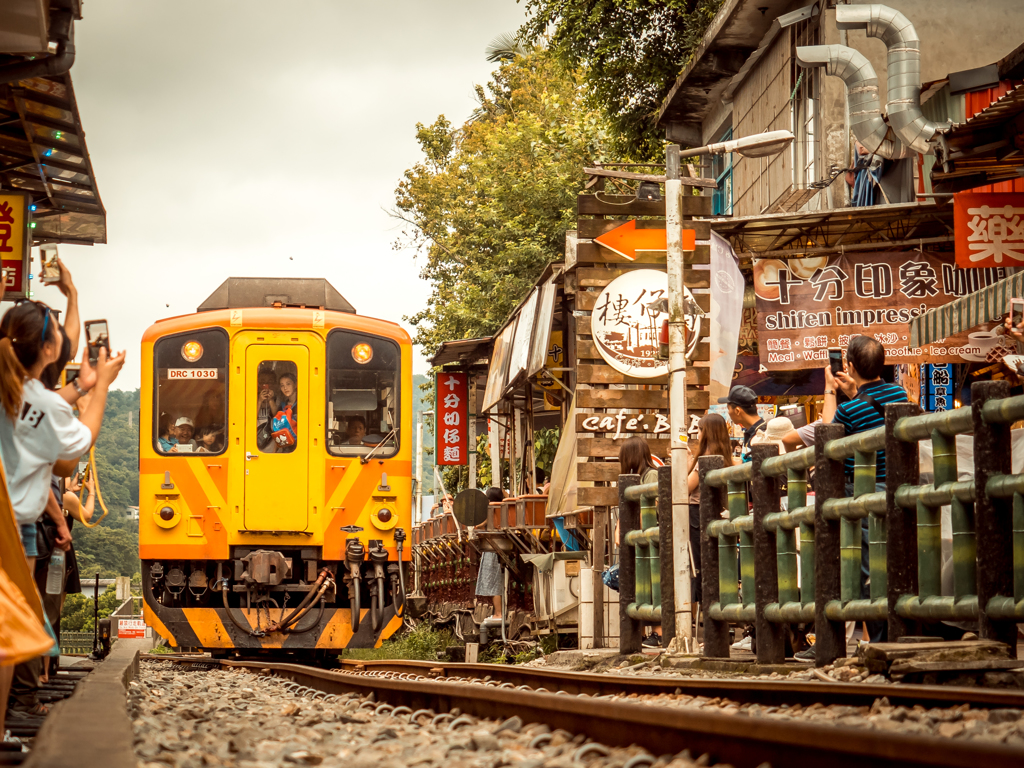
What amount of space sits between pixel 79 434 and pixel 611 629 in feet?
22.1

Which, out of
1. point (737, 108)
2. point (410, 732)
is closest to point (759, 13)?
point (737, 108)

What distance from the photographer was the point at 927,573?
533 centimetres

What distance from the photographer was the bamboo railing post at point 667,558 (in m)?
8.12

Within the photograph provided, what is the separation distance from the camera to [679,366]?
9.25 meters

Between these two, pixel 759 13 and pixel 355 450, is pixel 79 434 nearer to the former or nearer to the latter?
pixel 355 450

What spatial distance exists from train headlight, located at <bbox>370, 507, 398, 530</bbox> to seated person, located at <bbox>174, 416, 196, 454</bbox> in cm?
179

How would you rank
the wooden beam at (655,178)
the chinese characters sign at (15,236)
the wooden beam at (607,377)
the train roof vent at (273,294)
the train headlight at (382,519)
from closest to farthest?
the wooden beam at (655,178) < the chinese characters sign at (15,236) < the train headlight at (382,519) < the train roof vent at (273,294) < the wooden beam at (607,377)

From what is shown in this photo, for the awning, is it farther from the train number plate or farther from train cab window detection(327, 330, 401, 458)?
the train number plate

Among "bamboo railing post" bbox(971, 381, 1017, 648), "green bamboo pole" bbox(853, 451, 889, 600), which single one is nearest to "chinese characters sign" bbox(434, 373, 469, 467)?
"green bamboo pole" bbox(853, 451, 889, 600)

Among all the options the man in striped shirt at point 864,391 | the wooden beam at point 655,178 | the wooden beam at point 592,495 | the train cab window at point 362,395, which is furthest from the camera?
the wooden beam at point 592,495

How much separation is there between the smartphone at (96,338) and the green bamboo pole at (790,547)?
142 inches

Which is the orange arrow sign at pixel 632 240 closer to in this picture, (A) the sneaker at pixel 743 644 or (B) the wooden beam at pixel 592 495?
(B) the wooden beam at pixel 592 495

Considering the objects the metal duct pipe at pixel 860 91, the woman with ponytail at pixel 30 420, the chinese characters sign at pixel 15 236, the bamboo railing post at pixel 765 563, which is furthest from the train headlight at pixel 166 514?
the metal duct pipe at pixel 860 91

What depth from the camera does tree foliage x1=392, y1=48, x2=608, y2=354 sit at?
27078 mm
